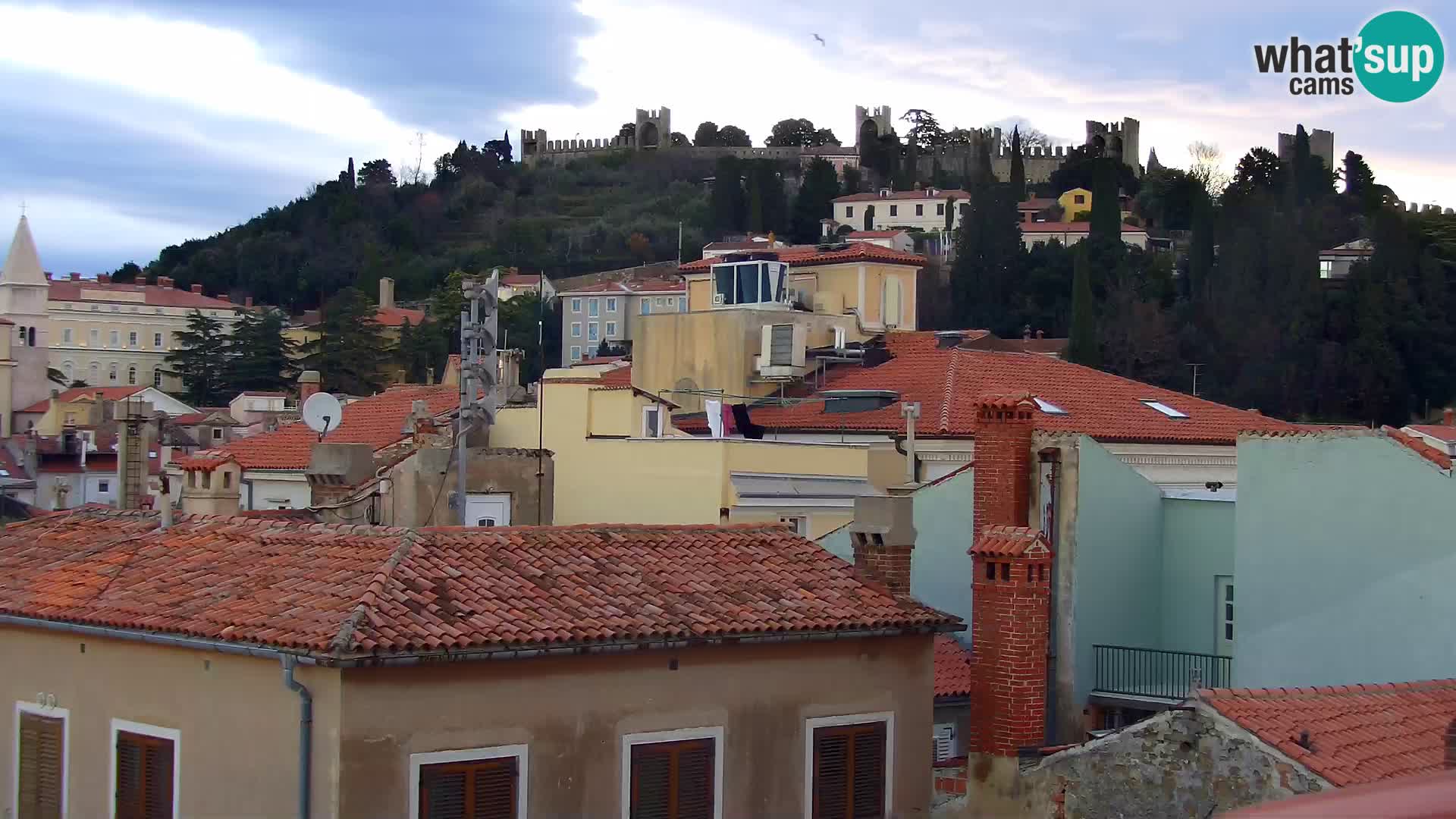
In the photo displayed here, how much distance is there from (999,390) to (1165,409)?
348cm

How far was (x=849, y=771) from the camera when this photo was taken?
1285 centimetres

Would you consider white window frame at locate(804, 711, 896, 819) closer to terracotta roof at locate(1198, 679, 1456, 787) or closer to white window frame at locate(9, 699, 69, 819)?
terracotta roof at locate(1198, 679, 1456, 787)

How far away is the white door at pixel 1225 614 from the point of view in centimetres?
1642

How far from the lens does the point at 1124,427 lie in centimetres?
2659

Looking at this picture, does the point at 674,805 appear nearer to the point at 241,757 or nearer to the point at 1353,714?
the point at 241,757

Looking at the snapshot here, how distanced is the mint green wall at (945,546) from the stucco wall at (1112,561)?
160 cm

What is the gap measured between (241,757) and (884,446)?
1471 centimetres

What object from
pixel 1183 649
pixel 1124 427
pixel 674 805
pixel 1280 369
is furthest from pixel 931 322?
pixel 674 805

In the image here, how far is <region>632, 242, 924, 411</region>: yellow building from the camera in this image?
98.4 ft

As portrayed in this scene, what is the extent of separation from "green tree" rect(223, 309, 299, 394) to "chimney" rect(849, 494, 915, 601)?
3107 inches

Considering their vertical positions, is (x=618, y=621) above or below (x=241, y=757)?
above

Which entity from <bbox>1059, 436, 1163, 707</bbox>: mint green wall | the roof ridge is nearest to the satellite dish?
the roof ridge

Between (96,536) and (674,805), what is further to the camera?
(96,536)

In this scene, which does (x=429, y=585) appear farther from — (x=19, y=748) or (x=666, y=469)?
(x=666, y=469)
